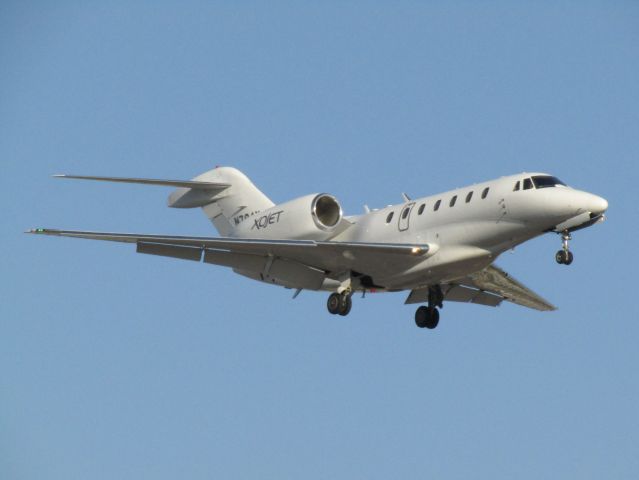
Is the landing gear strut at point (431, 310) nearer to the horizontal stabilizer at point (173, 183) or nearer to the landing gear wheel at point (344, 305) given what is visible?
the landing gear wheel at point (344, 305)

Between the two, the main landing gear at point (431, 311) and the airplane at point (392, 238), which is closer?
the airplane at point (392, 238)

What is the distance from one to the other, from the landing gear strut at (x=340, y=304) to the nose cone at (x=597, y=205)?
5.68 metres

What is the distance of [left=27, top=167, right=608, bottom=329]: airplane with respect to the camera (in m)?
23.5

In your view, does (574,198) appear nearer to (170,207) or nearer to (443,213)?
(443,213)

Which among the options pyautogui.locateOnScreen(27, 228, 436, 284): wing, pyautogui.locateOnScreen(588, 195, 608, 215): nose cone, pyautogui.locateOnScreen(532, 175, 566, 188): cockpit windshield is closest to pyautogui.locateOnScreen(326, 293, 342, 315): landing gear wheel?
pyautogui.locateOnScreen(27, 228, 436, 284): wing

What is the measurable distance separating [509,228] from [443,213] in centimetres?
149

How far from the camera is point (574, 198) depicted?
905 inches

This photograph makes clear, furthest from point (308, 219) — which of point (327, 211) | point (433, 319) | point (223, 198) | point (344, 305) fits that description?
point (223, 198)

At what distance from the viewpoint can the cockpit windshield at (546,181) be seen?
23547 millimetres

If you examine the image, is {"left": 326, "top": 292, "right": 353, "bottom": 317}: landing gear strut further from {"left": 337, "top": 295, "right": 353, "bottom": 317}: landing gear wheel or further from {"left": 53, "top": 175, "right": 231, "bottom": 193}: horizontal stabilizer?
{"left": 53, "top": 175, "right": 231, "bottom": 193}: horizontal stabilizer

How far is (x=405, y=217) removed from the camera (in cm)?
2542

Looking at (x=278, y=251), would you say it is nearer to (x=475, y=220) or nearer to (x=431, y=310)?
(x=431, y=310)

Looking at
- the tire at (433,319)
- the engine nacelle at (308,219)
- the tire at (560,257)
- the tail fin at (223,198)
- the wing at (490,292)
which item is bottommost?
the tire at (433,319)

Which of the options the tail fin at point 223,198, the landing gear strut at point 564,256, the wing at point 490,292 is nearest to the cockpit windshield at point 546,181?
the landing gear strut at point 564,256
